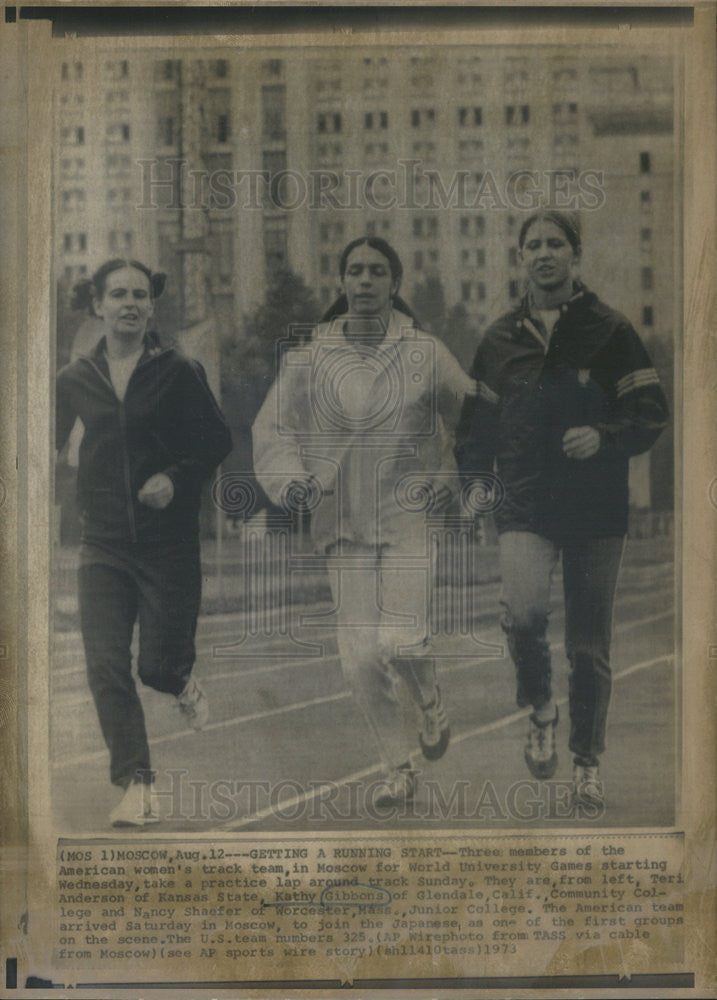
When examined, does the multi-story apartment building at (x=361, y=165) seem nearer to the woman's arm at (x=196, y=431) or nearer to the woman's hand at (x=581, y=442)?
the woman's arm at (x=196, y=431)

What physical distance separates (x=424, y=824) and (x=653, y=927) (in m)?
1.00

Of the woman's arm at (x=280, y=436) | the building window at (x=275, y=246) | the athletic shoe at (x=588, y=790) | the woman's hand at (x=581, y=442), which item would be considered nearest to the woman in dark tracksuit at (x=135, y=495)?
Answer: the woman's arm at (x=280, y=436)

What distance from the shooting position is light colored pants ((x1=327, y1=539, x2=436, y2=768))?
3.48 m

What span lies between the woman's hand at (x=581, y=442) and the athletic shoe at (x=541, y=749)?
1074mm

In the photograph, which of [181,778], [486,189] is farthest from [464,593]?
[486,189]

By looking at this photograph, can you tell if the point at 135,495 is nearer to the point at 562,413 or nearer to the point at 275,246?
Answer: the point at 275,246

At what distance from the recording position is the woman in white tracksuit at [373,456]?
3.48 meters

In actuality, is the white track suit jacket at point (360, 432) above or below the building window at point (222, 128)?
below

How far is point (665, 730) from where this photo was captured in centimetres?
349

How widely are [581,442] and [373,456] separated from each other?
2.78ft

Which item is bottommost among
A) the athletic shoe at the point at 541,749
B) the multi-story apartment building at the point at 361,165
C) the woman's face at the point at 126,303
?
the athletic shoe at the point at 541,749

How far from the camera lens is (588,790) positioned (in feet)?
11.4

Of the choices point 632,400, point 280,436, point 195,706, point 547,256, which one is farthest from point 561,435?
point 195,706

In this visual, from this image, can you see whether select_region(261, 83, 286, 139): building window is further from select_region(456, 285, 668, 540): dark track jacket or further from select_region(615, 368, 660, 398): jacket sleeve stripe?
select_region(615, 368, 660, 398): jacket sleeve stripe
